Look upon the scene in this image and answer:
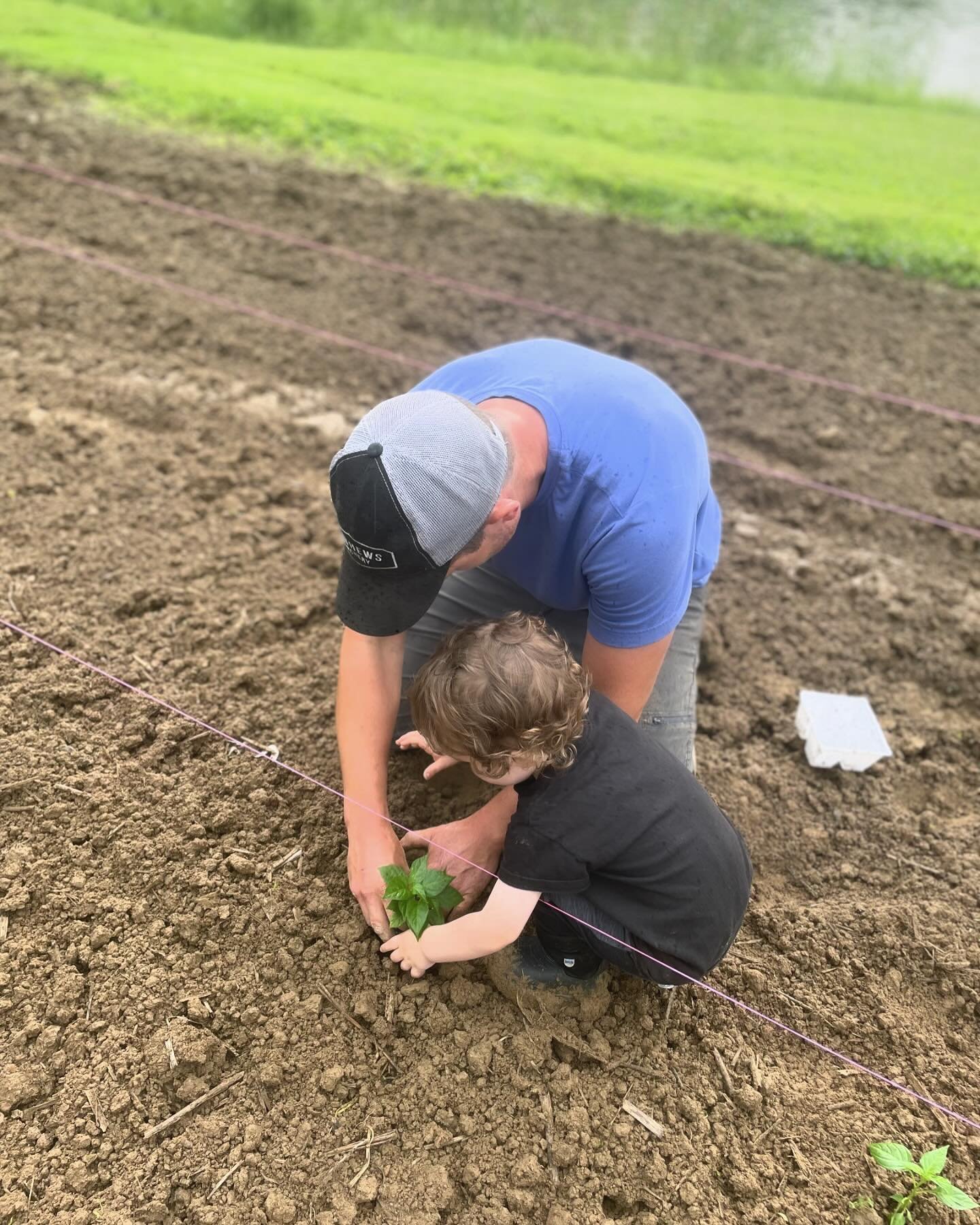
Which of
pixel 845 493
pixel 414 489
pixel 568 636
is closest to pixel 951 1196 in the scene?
pixel 568 636

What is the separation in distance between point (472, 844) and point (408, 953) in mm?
293

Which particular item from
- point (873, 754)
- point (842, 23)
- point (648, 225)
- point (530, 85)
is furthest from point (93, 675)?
point (842, 23)

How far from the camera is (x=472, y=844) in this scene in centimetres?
221

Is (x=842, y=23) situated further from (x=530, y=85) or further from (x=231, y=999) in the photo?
(x=231, y=999)

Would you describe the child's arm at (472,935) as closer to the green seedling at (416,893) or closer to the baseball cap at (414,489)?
the green seedling at (416,893)

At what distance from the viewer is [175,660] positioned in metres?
2.71

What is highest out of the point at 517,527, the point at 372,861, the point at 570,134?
the point at 570,134

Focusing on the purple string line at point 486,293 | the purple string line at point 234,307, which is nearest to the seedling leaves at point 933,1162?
the purple string line at point 234,307

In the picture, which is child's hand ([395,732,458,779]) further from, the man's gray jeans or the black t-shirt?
the black t-shirt

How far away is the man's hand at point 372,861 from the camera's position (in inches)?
84.4

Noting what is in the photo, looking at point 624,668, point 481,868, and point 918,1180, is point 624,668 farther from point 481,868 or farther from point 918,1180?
point 918,1180

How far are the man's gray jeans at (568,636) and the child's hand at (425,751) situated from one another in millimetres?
78

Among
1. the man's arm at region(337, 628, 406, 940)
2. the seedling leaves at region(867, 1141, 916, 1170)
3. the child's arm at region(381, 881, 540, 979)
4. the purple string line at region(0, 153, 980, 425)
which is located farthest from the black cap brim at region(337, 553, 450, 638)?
the purple string line at region(0, 153, 980, 425)

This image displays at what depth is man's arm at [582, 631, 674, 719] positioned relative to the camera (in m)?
2.12
